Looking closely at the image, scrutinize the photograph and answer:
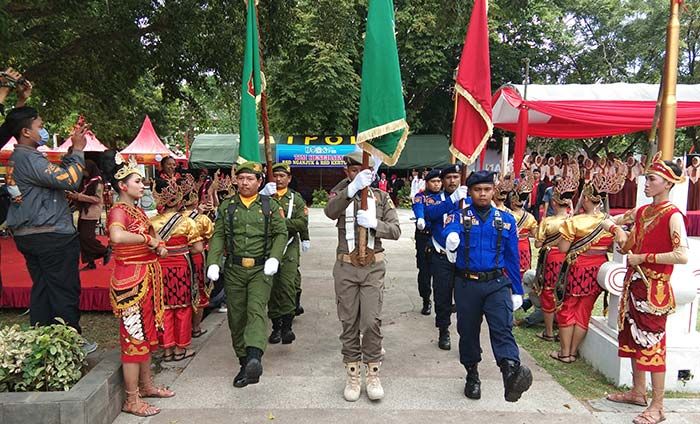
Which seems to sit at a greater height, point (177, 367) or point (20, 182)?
point (20, 182)

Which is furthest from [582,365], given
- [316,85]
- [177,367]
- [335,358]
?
[316,85]

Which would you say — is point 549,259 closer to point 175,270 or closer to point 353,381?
point 353,381

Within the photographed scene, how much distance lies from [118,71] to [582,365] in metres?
8.47

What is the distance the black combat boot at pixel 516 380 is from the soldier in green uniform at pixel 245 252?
75.6 inches

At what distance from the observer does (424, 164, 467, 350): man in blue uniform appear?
5.23m

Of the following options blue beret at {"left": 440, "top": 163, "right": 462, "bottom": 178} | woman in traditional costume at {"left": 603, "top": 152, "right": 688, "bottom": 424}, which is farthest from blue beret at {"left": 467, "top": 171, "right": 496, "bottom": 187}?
blue beret at {"left": 440, "top": 163, "right": 462, "bottom": 178}

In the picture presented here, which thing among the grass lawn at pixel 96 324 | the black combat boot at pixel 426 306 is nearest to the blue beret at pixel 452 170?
the black combat boot at pixel 426 306

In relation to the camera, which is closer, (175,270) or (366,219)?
(366,219)

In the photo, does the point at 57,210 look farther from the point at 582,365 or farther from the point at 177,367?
the point at 582,365

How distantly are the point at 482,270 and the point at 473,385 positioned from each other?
0.97 m

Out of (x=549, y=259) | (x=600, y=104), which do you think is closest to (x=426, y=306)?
(x=549, y=259)

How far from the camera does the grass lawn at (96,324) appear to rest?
5.45 meters

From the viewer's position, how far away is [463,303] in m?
3.95

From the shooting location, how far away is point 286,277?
5379 mm
